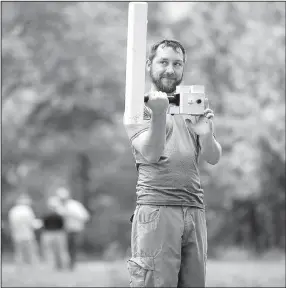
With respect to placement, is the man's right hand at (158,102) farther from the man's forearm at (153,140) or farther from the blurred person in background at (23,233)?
the blurred person in background at (23,233)

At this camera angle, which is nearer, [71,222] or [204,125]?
[204,125]

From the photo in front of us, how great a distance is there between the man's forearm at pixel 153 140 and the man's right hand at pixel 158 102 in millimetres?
22

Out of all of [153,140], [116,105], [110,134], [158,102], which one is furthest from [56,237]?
[158,102]

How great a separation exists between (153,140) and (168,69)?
1.13 feet

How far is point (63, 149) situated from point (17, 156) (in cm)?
112

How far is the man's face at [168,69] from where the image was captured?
262 cm

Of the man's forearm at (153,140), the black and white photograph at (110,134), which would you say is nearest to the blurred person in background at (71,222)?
the black and white photograph at (110,134)

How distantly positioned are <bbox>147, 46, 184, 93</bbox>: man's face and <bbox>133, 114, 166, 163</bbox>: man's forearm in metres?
0.24

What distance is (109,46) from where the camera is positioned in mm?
13719

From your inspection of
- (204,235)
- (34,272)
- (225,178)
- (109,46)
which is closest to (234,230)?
(225,178)

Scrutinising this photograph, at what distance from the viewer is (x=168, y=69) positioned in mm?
2617

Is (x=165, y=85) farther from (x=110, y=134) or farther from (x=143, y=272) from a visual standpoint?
(x=110, y=134)

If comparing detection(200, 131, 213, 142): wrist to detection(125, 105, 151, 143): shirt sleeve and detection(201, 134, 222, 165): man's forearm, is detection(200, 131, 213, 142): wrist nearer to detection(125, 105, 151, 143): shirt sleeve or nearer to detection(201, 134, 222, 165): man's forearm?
detection(201, 134, 222, 165): man's forearm

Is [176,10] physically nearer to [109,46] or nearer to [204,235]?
[109,46]
